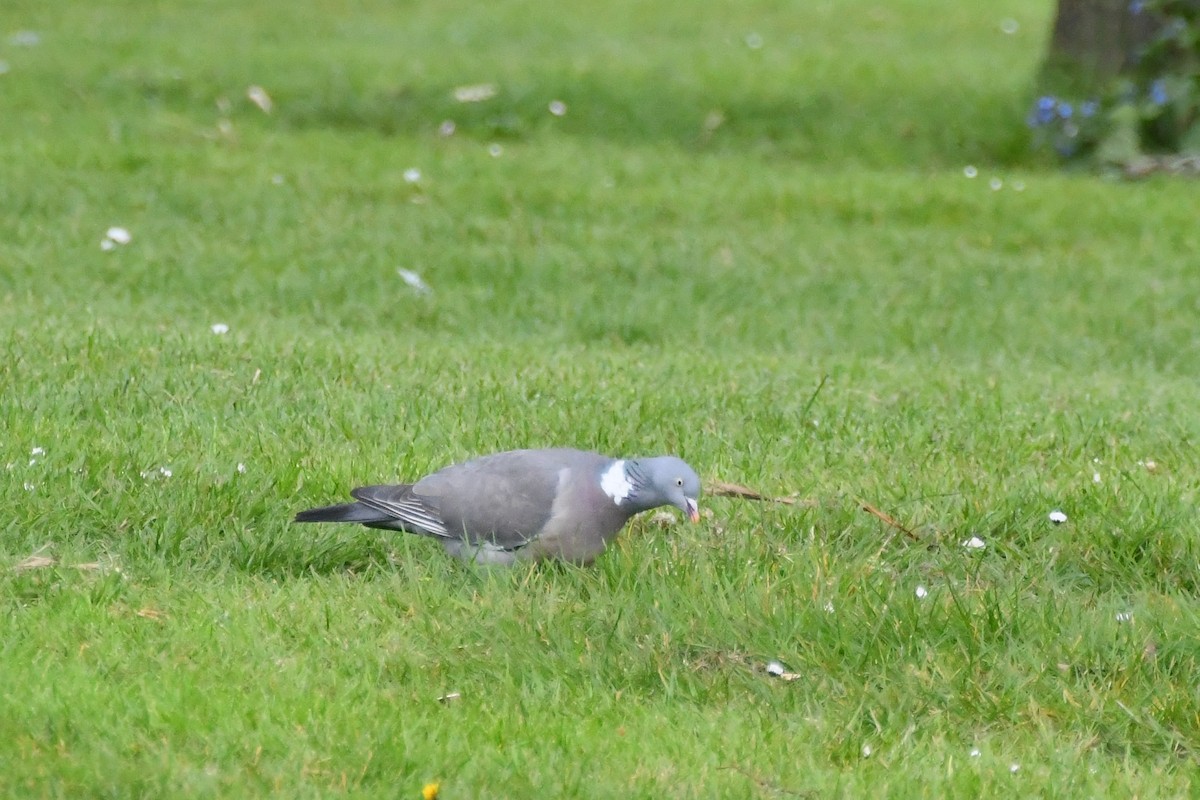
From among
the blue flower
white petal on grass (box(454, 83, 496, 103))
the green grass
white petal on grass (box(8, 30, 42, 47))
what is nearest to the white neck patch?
the green grass

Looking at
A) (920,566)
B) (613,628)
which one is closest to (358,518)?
(613,628)

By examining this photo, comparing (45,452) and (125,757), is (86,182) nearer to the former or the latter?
(45,452)

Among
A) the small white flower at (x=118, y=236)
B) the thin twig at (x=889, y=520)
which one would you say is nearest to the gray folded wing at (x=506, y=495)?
the thin twig at (x=889, y=520)

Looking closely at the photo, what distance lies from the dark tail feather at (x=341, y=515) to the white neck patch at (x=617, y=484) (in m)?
0.62

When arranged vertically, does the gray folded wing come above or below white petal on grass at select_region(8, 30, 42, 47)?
above

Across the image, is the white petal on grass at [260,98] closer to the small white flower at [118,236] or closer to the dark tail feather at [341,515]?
the small white flower at [118,236]

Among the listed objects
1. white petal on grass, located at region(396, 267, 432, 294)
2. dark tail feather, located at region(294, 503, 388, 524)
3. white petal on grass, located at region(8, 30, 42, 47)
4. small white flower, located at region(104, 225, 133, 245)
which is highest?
dark tail feather, located at region(294, 503, 388, 524)

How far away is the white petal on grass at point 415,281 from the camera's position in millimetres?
8055

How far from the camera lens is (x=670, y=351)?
7285 mm

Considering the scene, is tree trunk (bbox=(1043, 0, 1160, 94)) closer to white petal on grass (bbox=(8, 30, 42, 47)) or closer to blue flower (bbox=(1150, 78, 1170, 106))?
blue flower (bbox=(1150, 78, 1170, 106))

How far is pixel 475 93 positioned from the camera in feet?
39.3

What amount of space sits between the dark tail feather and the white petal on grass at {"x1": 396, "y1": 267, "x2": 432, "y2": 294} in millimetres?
3776

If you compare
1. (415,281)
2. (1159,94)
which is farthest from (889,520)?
(1159,94)

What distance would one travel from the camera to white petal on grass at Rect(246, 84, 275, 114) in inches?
458
